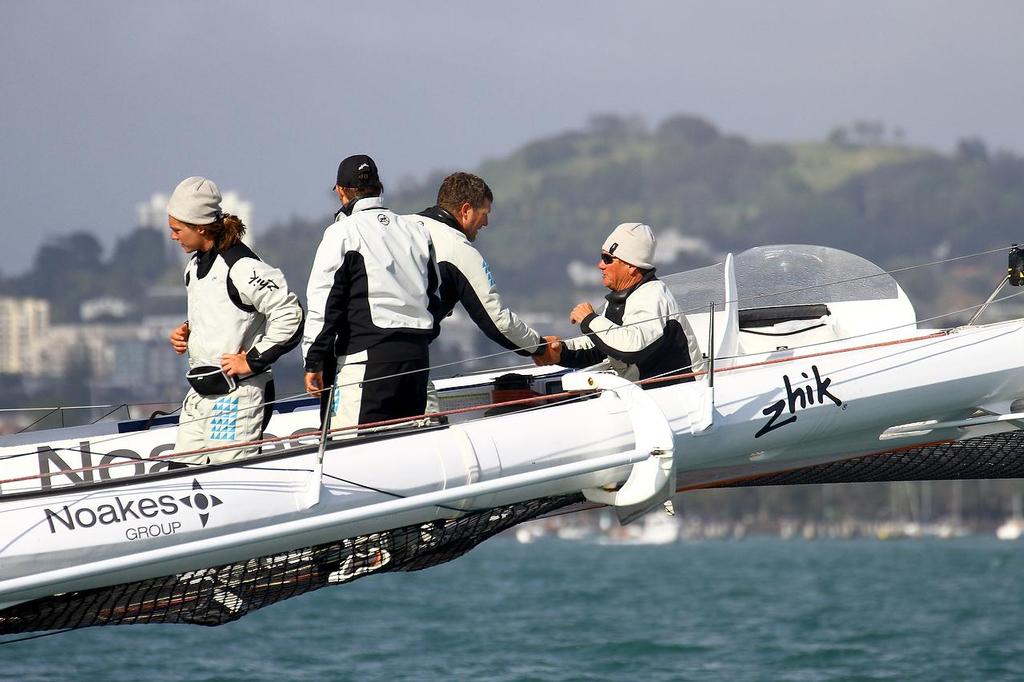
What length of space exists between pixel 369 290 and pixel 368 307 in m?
0.06

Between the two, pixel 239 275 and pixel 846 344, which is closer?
pixel 239 275

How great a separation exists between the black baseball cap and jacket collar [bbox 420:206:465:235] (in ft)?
1.22

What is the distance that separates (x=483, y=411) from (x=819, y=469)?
1.81 meters

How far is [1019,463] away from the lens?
842 cm

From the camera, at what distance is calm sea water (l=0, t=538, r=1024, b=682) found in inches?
648

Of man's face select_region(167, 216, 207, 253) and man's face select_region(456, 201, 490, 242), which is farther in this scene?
man's face select_region(456, 201, 490, 242)

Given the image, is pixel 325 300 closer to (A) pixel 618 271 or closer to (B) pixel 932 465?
(A) pixel 618 271

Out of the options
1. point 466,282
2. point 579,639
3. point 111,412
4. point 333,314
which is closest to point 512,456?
point 466,282

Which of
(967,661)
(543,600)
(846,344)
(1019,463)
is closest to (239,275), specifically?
(846,344)

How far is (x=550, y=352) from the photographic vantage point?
6.71 meters

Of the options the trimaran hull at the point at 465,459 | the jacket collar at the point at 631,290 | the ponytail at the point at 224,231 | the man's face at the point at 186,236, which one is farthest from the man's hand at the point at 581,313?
the man's face at the point at 186,236

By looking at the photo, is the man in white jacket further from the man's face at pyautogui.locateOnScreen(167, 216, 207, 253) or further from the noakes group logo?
the noakes group logo

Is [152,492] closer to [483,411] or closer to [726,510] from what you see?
[483,411]

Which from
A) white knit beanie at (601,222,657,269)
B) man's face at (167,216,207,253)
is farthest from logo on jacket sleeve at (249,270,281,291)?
white knit beanie at (601,222,657,269)
